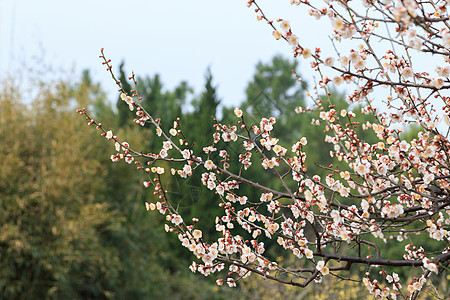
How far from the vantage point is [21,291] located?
21.5 feet

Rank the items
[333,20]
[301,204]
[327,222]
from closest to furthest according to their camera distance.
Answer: [333,20] < [301,204] < [327,222]

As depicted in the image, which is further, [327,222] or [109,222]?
[109,222]

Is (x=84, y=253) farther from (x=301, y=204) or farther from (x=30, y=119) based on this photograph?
(x=301, y=204)

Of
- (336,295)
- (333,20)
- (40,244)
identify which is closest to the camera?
(333,20)

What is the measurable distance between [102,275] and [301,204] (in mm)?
6185

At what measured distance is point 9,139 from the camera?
6.75 m

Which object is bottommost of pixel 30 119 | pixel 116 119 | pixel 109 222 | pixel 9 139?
pixel 109 222

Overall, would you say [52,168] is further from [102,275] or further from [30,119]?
[102,275]

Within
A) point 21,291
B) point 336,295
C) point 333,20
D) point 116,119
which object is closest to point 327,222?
point 333,20

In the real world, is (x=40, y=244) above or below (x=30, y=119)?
below

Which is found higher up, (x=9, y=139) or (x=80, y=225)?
(x=9, y=139)

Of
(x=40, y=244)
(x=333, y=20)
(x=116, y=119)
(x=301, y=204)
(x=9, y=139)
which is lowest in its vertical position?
(x=301, y=204)

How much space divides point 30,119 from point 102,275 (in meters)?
2.63

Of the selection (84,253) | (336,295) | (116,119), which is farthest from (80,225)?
(336,295)
